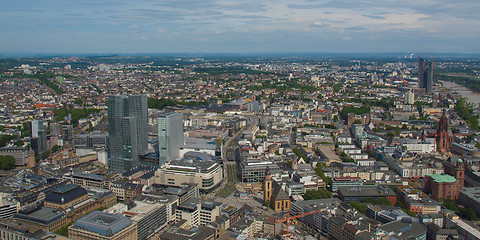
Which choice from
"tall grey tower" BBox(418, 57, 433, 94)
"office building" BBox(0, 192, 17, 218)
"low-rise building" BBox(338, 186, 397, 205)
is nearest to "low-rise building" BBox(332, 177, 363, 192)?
"low-rise building" BBox(338, 186, 397, 205)

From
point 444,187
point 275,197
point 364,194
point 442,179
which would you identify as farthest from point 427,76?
point 275,197

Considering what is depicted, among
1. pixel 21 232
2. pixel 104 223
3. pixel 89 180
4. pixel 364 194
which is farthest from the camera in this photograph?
pixel 89 180

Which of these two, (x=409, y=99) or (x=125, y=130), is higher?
(x=125, y=130)

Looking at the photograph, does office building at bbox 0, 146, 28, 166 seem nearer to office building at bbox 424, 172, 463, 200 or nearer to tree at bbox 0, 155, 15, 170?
tree at bbox 0, 155, 15, 170

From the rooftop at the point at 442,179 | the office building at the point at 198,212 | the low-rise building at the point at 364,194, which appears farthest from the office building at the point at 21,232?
the rooftop at the point at 442,179

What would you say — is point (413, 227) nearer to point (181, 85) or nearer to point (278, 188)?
point (278, 188)

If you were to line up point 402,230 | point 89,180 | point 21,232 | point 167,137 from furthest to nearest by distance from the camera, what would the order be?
point 167,137 < point 89,180 < point 402,230 < point 21,232

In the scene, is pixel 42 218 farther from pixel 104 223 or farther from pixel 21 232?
pixel 104 223
